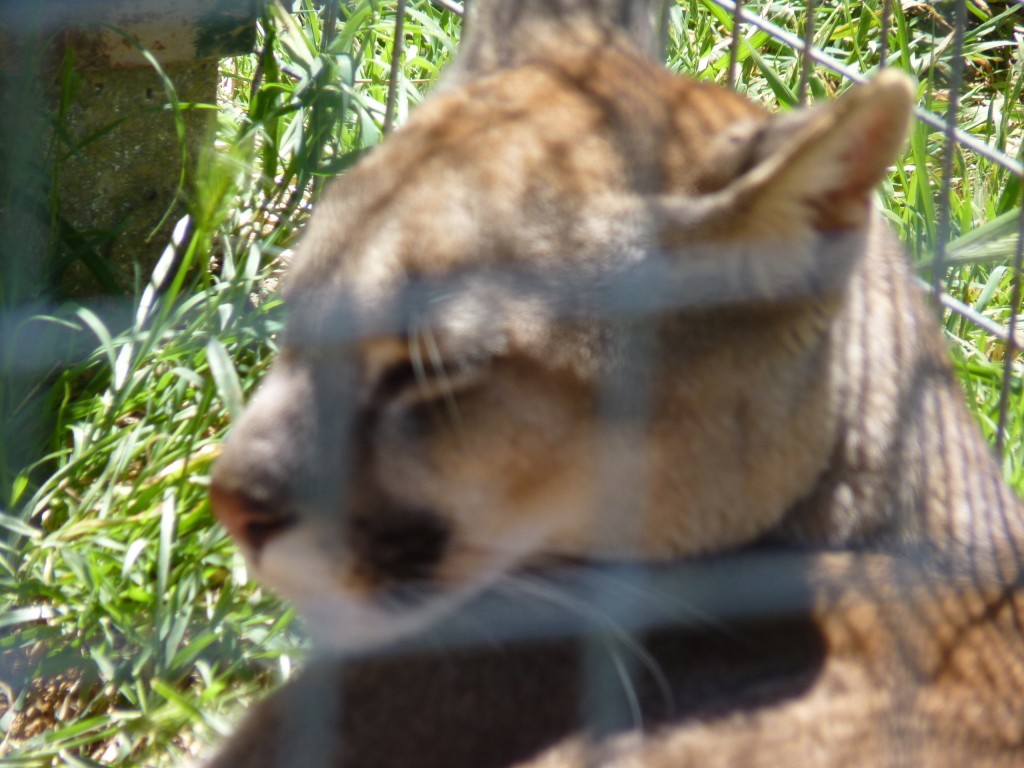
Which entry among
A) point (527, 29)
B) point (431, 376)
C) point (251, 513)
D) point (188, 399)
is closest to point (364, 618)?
point (251, 513)

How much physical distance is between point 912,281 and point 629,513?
1.75 feet

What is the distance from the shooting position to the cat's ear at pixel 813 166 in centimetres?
145

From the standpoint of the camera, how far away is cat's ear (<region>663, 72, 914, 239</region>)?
4.75 feet

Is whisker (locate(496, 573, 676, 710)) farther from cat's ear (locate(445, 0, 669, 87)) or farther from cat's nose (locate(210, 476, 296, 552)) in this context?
cat's ear (locate(445, 0, 669, 87))

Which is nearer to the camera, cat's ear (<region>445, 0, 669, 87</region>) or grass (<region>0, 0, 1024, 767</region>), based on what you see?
cat's ear (<region>445, 0, 669, 87</region>)

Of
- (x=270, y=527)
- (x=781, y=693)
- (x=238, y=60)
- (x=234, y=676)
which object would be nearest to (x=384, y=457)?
(x=270, y=527)

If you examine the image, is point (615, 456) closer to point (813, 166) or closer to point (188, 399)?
point (813, 166)

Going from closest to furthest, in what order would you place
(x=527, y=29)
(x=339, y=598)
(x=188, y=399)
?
(x=339, y=598) < (x=527, y=29) < (x=188, y=399)

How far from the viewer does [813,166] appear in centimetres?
149

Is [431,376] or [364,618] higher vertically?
[431,376]

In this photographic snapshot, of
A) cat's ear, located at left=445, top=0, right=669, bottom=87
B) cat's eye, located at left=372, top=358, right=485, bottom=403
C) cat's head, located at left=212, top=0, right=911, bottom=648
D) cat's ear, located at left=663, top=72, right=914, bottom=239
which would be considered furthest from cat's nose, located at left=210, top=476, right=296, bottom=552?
cat's ear, located at left=445, top=0, right=669, bottom=87

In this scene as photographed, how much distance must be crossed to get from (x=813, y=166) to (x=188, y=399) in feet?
5.30

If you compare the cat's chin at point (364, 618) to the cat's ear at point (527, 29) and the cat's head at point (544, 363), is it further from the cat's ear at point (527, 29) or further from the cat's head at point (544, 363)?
the cat's ear at point (527, 29)

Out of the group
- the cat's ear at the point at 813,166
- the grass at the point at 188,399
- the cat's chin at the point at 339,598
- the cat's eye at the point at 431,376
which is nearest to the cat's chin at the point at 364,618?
the cat's chin at the point at 339,598
